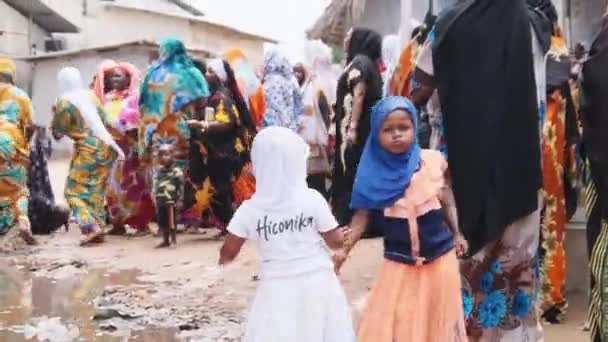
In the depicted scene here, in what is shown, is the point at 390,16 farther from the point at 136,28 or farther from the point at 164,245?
the point at 136,28

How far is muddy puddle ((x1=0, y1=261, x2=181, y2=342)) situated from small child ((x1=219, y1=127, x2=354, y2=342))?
1.76 m

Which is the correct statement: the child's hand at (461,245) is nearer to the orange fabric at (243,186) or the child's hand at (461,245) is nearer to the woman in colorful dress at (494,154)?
the woman in colorful dress at (494,154)

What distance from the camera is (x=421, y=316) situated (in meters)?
3.66

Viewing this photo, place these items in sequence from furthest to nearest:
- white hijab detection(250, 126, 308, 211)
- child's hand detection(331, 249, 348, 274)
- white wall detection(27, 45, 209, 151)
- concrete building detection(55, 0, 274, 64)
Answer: concrete building detection(55, 0, 274, 64) < white wall detection(27, 45, 209, 151) < child's hand detection(331, 249, 348, 274) < white hijab detection(250, 126, 308, 211)

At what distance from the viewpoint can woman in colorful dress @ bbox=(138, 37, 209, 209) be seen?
8484 mm

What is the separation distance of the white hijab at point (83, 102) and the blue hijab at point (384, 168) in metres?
5.30

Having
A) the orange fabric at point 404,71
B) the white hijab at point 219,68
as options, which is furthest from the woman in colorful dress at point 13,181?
the orange fabric at point 404,71

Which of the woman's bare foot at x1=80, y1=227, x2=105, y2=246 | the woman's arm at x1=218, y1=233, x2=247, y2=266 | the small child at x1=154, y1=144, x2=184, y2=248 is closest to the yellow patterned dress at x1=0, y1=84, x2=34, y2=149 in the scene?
the woman's bare foot at x1=80, y1=227, x2=105, y2=246

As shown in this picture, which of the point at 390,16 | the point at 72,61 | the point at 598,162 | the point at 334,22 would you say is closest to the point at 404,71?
the point at 598,162

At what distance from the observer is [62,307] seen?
19.7 ft

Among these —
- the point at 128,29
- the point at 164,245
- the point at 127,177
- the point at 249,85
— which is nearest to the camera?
the point at 164,245

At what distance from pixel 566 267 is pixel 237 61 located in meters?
4.77

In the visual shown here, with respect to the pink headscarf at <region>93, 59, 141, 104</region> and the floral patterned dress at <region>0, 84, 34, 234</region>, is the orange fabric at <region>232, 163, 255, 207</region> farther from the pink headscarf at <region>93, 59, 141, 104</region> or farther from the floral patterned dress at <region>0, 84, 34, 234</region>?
the floral patterned dress at <region>0, 84, 34, 234</region>

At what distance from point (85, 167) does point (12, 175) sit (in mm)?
738
